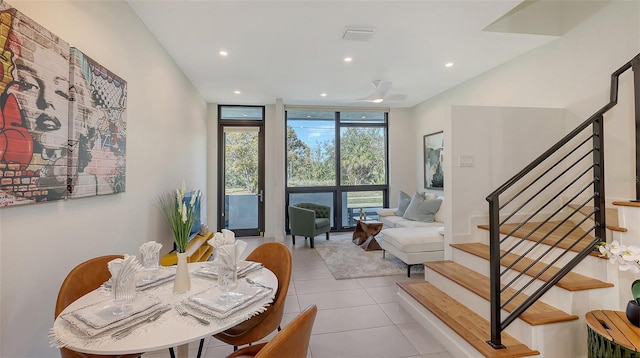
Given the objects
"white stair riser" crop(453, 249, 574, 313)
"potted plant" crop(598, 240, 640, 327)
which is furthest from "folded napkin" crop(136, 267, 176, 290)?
"potted plant" crop(598, 240, 640, 327)

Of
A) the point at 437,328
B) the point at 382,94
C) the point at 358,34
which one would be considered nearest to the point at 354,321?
the point at 437,328

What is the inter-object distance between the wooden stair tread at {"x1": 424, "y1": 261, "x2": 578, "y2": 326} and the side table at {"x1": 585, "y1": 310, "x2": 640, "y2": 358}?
7.7 inches

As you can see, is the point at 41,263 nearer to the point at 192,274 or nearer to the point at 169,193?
the point at 192,274

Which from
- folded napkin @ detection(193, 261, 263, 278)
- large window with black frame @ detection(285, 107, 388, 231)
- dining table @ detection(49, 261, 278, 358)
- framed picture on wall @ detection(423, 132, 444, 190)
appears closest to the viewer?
dining table @ detection(49, 261, 278, 358)

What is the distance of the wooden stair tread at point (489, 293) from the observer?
190cm

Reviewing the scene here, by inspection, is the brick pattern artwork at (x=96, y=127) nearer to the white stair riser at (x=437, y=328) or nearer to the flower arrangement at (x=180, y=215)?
the flower arrangement at (x=180, y=215)

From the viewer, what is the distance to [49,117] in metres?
1.55

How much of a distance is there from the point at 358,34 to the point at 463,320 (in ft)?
9.76

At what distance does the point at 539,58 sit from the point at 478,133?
1.54m

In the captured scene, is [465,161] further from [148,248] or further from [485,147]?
[148,248]

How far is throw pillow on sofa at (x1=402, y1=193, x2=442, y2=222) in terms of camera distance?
517cm

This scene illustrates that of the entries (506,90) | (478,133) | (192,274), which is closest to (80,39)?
(192,274)

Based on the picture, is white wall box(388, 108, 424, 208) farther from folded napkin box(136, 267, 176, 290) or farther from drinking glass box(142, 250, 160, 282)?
drinking glass box(142, 250, 160, 282)

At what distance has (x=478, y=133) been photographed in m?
3.13
